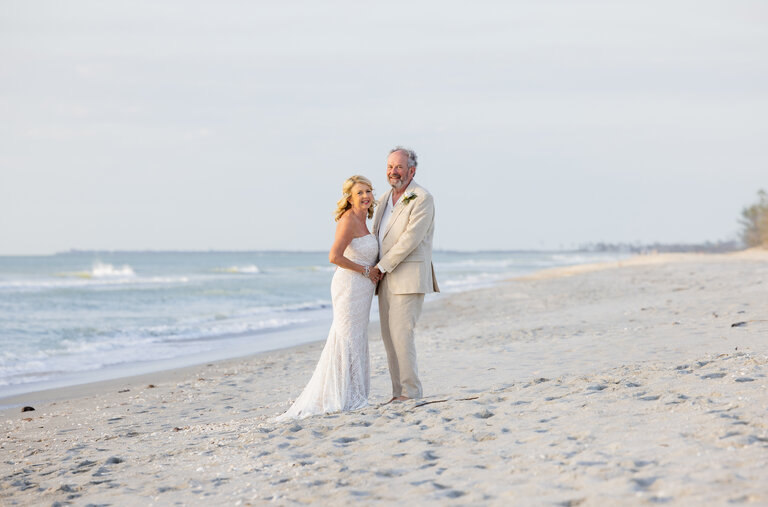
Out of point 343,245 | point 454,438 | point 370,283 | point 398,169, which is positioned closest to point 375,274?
point 370,283

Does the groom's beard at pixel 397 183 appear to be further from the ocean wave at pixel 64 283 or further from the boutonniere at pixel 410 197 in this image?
the ocean wave at pixel 64 283

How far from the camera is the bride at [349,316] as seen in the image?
609cm

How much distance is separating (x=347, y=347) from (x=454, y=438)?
1706 millimetres

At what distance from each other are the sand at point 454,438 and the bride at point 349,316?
31 centimetres

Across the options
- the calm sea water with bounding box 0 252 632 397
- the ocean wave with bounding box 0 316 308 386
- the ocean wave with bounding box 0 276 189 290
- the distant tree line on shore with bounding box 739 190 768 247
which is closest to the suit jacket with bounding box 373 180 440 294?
the calm sea water with bounding box 0 252 632 397

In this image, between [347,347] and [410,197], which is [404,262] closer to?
[410,197]

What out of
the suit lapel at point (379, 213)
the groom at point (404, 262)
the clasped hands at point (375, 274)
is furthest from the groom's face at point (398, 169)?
the clasped hands at point (375, 274)

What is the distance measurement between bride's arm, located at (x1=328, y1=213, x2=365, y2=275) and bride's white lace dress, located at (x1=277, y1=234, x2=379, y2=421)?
0.08m

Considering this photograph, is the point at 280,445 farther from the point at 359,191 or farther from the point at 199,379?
the point at 199,379

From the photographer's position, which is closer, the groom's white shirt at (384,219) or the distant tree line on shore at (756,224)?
the groom's white shirt at (384,219)

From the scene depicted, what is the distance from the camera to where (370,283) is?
246 inches

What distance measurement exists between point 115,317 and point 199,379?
11.6m

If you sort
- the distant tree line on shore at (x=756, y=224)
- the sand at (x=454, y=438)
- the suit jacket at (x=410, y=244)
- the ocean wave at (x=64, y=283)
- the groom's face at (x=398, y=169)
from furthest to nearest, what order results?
the distant tree line on shore at (x=756, y=224)
the ocean wave at (x=64, y=283)
the groom's face at (x=398, y=169)
the suit jacket at (x=410, y=244)
the sand at (x=454, y=438)

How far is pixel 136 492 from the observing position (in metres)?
4.36
